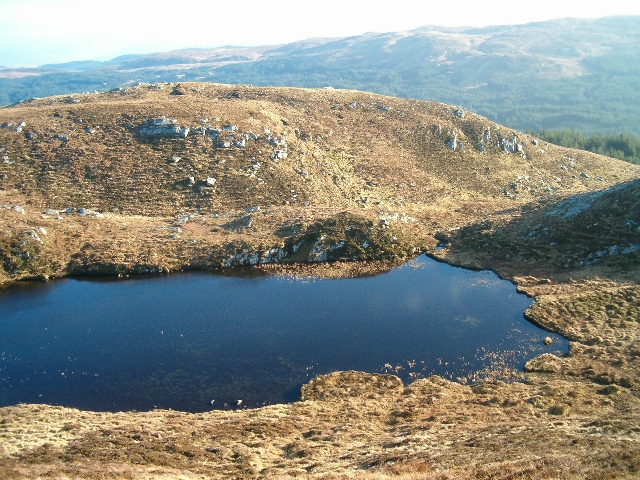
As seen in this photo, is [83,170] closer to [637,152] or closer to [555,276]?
[555,276]

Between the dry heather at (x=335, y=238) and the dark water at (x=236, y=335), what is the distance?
2.74 m

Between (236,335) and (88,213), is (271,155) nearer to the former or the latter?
(88,213)

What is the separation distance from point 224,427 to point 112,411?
9.85 m

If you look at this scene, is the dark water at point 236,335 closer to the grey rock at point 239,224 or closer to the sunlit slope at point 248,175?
the sunlit slope at point 248,175

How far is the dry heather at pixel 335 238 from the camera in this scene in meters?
28.8

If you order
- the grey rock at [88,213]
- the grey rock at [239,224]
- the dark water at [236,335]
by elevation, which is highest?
the grey rock at [88,213]

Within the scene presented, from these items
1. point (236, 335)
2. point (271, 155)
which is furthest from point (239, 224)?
point (236, 335)

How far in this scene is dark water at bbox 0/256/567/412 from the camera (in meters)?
40.4

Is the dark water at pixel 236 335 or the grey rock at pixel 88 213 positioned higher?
the grey rock at pixel 88 213

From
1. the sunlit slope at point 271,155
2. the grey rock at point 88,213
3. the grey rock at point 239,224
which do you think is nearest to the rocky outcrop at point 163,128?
the sunlit slope at point 271,155

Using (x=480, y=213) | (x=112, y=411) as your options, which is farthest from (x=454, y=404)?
(x=480, y=213)

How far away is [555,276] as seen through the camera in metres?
61.5

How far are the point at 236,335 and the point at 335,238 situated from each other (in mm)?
27347

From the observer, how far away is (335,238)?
234 feet
